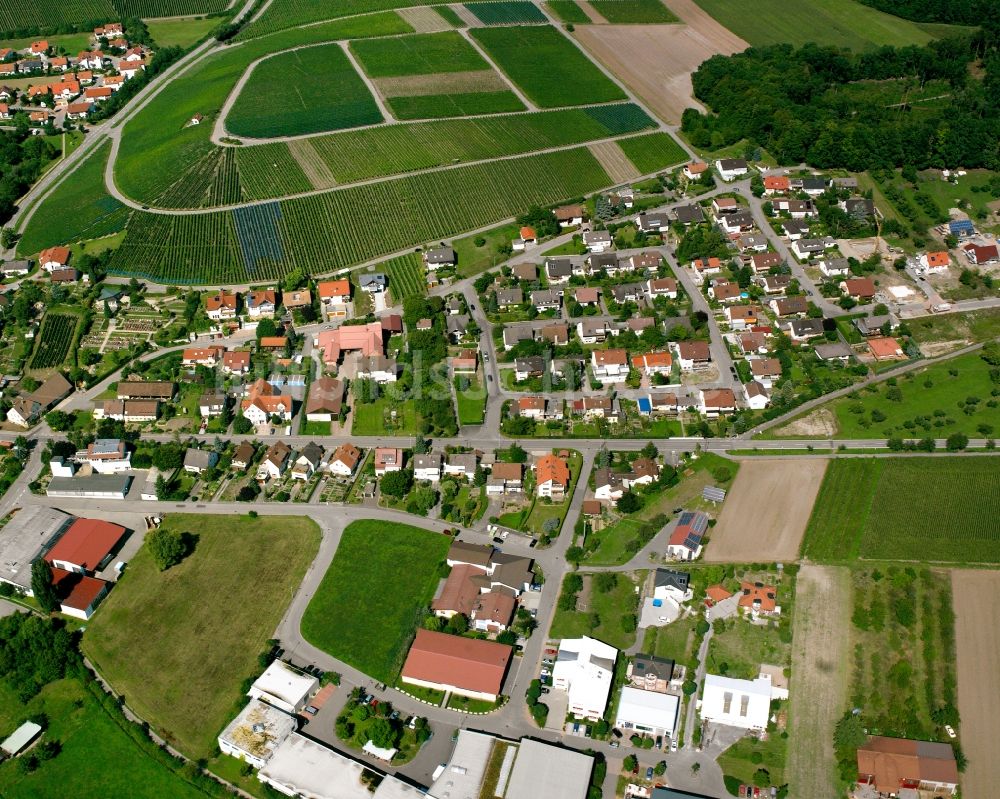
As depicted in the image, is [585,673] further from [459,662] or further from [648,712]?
[459,662]

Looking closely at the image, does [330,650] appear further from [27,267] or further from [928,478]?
[27,267]

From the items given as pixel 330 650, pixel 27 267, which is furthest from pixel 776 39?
pixel 330 650

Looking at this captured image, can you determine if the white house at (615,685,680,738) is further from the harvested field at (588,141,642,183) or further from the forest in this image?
the forest

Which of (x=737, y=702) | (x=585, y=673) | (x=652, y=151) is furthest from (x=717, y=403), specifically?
(x=652, y=151)

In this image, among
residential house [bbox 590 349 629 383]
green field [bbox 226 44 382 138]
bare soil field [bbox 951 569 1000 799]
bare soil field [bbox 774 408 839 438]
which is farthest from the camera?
green field [bbox 226 44 382 138]

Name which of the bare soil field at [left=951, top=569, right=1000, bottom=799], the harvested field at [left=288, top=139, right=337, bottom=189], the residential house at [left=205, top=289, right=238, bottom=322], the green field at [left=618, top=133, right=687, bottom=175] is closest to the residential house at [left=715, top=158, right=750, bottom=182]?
the green field at [left=618, top=133, right=687, bottom=175]

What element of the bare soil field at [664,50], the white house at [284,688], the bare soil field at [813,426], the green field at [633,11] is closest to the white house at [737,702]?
the white house at [284,688]
